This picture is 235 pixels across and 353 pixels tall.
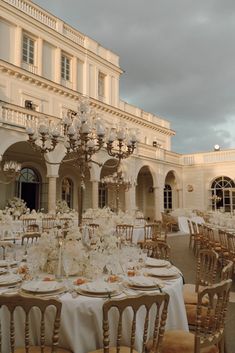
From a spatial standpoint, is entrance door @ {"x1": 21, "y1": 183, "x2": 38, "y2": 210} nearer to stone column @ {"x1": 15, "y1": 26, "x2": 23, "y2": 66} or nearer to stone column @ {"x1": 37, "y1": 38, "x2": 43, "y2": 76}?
stone column @ {"x1": 37, "y1": 38, "x2": 43, "y2": 76}

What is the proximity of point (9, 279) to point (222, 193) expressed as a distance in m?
20.2

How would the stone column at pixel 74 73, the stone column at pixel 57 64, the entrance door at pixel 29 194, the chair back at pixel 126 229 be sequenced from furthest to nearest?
the stone column at pixel 74 73
the stone column at pixel 57 64
the entrance door at pixel 29 194
the chair back at pixel 126 229

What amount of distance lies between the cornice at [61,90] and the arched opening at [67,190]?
4708 millimetres

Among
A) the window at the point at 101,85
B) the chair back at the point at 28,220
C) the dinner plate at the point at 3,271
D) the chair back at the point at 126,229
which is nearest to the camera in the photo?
the dinner plate at the point at 3,271

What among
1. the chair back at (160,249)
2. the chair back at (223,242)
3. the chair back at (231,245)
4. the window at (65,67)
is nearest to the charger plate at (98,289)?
the chair back at (160,249)

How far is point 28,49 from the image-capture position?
599 inches

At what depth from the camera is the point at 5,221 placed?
6660mm

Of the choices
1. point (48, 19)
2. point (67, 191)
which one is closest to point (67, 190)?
point (67, 191)

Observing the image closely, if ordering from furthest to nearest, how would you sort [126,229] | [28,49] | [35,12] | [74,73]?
[74,73] < [35,12] < [28,49] < [126,229]

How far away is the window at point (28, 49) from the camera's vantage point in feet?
49.4

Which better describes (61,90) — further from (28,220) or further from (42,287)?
(42,287)

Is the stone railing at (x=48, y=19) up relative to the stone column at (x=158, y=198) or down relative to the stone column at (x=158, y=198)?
up

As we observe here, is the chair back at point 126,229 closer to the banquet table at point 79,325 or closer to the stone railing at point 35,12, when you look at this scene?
the banquet table at point 79,325

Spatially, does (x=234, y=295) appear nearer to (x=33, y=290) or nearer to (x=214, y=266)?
(x=214, y=266)
